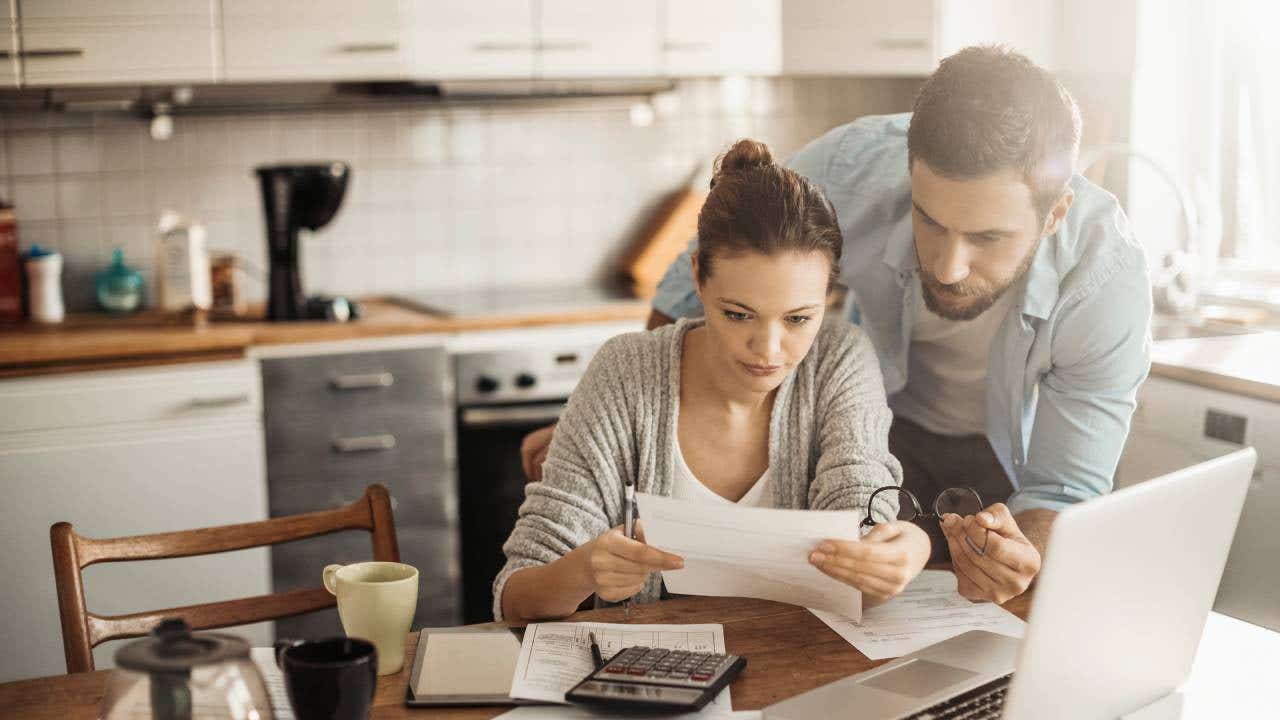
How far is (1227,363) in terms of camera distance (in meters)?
2.62

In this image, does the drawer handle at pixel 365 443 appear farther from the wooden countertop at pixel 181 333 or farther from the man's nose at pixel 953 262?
the man's nose at pixel 953 262

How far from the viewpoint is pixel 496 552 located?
3.25 metres

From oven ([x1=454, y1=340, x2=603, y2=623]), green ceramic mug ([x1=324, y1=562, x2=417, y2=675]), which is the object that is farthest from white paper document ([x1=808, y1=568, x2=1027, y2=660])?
oven ([x1=454, y1=340, x2=603, y2=623])

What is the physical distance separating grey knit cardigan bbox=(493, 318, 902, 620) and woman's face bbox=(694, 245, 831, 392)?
0.10 meters

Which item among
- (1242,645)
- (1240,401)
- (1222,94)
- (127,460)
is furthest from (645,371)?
(1222,94)

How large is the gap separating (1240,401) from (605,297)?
1.70 metres

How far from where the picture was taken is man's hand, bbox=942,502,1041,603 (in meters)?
1.39

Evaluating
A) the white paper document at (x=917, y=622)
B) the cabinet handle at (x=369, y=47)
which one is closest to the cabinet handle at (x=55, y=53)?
the cabinet handle at (x=369, y=47)

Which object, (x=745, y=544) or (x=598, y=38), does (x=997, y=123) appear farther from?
(x=598, y=38)

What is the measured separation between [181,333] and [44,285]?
493mm

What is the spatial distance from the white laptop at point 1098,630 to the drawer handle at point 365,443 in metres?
1.99

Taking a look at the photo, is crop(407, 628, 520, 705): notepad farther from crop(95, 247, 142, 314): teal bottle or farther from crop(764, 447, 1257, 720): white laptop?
crop(95, 247, 142, 314): teal bottle

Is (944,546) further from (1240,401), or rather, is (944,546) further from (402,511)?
(402,511)

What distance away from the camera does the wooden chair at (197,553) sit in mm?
1469
